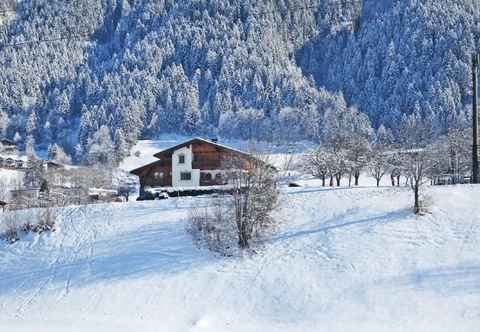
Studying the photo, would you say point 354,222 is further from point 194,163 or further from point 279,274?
point 194,163

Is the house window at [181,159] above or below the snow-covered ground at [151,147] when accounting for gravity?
below

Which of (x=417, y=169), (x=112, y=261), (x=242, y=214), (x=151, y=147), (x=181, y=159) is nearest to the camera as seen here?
(x=112, y=261)

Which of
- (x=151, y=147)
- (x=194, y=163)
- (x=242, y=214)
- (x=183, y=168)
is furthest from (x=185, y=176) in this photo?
(x=151, y=147)

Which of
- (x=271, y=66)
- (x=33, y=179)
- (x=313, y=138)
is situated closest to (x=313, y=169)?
(x=33, y=179)

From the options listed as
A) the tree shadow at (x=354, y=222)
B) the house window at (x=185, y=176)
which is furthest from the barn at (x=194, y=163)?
the tree shadow at (x=354, y=222)

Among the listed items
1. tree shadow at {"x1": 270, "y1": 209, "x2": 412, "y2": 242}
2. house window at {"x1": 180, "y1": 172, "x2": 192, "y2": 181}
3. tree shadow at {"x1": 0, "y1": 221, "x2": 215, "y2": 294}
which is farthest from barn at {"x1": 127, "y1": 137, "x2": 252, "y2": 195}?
tree shadow at {"x1": 270, "y1": 209, "x2": 412, "y2": 242}

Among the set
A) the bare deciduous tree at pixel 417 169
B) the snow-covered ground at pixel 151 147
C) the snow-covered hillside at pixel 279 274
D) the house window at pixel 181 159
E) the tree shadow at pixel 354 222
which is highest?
the snow-covered ground at pixel 151 147

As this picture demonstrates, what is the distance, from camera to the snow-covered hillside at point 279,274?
17.5 metres

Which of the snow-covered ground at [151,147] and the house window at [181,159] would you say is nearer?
the house window at [181,159]

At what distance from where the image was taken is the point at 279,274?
20.5 meters

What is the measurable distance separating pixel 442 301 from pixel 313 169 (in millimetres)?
31044

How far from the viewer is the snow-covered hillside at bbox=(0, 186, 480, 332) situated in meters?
17.5

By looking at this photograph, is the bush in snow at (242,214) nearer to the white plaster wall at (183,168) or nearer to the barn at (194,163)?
the barn at (194,163)

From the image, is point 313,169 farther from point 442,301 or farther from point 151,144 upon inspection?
point 151,144
